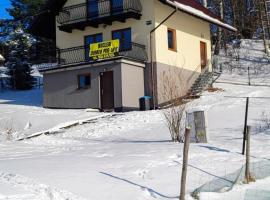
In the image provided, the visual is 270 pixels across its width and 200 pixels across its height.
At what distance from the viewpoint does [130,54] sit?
25641 millimetres

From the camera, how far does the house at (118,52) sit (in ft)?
82.0

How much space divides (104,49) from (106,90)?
2.04 m

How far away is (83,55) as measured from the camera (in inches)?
1075

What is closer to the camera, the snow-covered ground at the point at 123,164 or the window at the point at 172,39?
the snow-covered ground at the point at 123,164

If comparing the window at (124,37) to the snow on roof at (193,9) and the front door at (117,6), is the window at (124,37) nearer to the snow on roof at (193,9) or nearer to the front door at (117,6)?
the front door at (117,6)

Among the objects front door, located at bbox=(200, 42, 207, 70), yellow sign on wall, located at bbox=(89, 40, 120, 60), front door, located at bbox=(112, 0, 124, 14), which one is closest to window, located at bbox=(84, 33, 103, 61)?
yellow sign on wall, located at bbox=(89, 40, 120, 60)

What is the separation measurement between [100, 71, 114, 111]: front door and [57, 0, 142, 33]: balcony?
2973mm

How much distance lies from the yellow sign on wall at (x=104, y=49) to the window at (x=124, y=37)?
889 mm

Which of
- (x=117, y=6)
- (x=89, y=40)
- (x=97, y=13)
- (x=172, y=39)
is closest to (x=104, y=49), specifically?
(x=117, y=6)

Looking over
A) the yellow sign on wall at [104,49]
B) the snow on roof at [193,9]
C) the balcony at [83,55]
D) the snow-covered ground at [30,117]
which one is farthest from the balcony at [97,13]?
the snow-covered ground at [30,117]

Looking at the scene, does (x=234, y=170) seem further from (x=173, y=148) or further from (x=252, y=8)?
(x=252, y=8)

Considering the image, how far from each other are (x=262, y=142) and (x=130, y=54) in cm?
1415

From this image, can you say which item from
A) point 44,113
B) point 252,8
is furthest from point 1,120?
point 252,8

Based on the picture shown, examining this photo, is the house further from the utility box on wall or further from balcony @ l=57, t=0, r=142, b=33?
the utility box on wall
